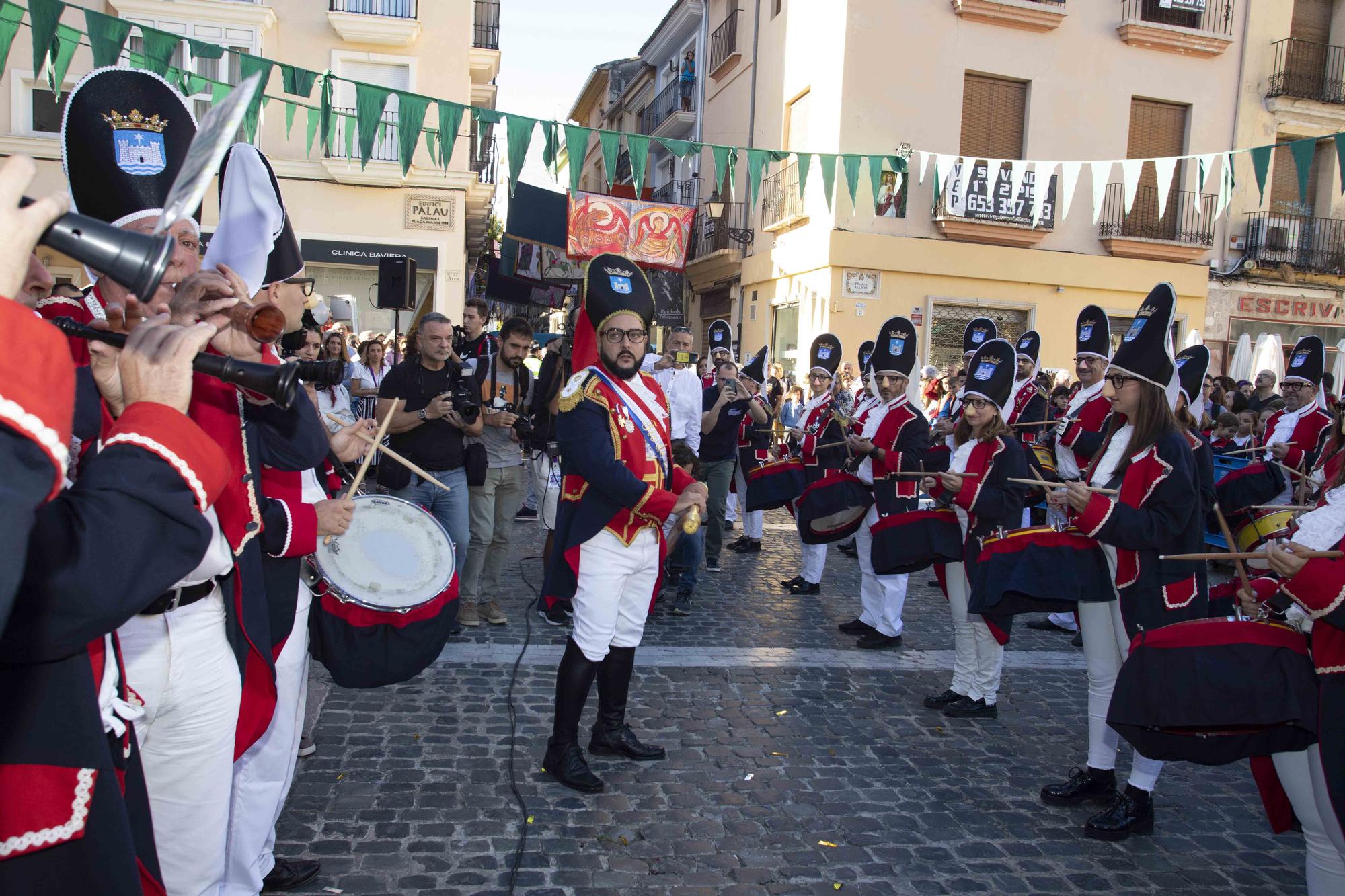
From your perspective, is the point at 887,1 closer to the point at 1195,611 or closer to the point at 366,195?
the point at 366,195

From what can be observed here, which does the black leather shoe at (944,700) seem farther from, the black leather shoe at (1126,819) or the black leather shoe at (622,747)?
the black leather shoe at (622,747)

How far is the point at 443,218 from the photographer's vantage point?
2158 centimetres

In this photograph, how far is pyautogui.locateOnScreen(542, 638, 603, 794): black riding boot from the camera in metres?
4.48

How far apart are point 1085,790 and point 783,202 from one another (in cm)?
1927

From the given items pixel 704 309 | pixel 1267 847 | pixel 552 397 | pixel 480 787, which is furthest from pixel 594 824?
pixel 704 309

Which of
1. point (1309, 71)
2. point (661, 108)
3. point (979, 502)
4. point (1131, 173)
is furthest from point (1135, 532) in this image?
point (661, 108)

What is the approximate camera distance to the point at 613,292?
4562 millimetres

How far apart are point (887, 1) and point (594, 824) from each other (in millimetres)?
19471

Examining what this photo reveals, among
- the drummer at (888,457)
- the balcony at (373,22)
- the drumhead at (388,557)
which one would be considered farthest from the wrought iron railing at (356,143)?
the drumhead at (388,557)

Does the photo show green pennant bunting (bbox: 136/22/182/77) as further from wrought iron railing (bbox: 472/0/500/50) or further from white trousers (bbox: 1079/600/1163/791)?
wrought iron railing (bbox: 472/0/500/50)

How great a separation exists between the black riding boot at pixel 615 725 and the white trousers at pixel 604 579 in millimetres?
285

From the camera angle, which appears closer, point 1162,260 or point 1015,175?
point 1015,175

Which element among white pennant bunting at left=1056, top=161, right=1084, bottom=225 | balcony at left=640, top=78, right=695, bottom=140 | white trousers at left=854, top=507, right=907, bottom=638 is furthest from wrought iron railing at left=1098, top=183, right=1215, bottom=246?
white trousers at left=854, top=507, right=907, bottom=638

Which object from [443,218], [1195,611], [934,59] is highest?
[934,59]
